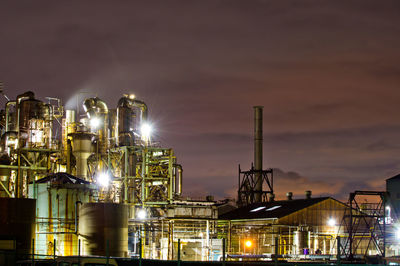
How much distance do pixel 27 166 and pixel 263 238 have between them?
20777 mm

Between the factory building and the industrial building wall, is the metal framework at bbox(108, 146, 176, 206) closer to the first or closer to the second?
the factory building

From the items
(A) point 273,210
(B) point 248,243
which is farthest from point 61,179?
(A) point 273,210

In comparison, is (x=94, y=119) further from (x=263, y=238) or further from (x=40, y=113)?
(x=263, y=238)

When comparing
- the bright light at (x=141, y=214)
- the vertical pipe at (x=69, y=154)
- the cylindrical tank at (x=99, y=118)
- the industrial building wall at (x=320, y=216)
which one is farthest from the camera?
the cylindrical tank at (x=99, y=118)

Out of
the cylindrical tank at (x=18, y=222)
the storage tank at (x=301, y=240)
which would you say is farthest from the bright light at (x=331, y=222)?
the cylindrical tank at (x=18, y=222)

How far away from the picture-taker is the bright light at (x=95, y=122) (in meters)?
56.7

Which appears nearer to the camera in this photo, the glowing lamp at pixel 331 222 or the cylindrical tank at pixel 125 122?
the glowing lamp at pixel 331 222

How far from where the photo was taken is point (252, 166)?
73.3m

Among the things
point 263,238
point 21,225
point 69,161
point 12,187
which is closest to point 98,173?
point 69,161

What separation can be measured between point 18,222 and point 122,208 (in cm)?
714

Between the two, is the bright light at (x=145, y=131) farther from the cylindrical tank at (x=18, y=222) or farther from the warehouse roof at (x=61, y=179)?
the cylindrical tank at (x=18, y=222)

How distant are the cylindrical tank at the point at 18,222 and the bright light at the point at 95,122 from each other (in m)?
21.6

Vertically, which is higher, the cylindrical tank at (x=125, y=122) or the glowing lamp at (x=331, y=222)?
the cylindrical tank at (x=125, y=122)

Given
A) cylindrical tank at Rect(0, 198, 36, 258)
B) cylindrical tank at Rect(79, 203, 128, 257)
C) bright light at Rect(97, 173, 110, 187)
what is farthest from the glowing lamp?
cylindrical tank at Rect(0, 198, 36, 258)
